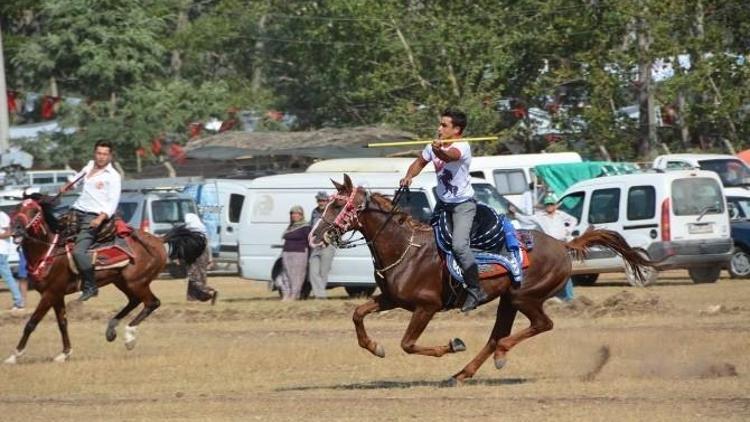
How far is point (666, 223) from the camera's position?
94.4 ft

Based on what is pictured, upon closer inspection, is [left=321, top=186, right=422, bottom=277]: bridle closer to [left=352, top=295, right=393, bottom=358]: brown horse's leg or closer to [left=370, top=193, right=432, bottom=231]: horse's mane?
[left=370, top=193, right=432, bottom=231]: horse's mane

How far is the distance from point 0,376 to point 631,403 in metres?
7.30

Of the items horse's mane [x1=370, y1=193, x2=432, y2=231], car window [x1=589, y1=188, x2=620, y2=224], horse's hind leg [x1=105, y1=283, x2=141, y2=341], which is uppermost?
horse's mane [x1=370, y1=193, x2=432, y2=231]

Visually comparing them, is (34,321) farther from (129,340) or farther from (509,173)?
(509,173)

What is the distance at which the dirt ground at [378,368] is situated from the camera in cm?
1319

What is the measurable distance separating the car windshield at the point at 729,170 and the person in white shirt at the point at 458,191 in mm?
25601

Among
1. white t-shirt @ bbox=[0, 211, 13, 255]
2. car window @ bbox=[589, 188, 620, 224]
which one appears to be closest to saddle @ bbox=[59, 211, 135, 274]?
white t-shirt @ bbox=[0, 211, 13, 255]

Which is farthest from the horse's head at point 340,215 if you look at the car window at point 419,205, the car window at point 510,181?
the car window at point 510,181

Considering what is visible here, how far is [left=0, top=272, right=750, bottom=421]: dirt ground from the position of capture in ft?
43.3

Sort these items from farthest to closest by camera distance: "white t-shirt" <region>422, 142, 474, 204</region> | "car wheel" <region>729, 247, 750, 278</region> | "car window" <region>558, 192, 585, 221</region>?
1. "car wheel" <region>729, 247, 750, 278</region>
2. "car window" <region>558, 192, 585, 221</region>
3. "white t-shirt" <region>422, 142, 474, 204</region>

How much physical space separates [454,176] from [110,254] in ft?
20.8

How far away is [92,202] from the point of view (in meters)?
18.9

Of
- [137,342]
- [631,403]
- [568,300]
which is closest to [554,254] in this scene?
[631,403]

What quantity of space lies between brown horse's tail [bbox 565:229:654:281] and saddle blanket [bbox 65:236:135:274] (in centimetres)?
607
